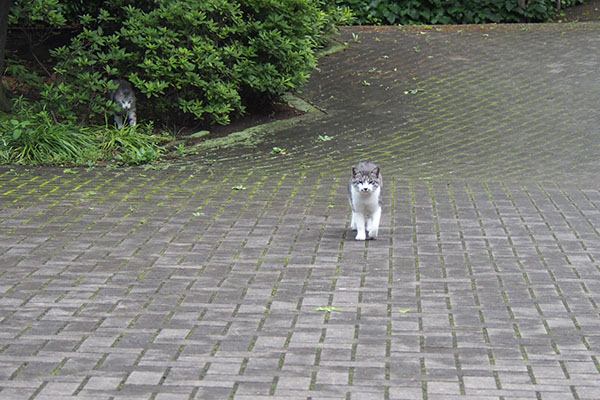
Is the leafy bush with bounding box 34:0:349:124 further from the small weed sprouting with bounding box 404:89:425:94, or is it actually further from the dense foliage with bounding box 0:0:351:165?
the small weed sprouting with bounding box 404:89:425:94

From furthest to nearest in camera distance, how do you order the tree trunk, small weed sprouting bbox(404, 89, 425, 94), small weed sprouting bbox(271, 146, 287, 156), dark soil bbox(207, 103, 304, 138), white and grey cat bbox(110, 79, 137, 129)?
small weed sprouting bbox(404, 89, 425, 94) < dark soil bbox(207, 103, 304, 138) < the tree trunk < white and grey cat bbox(110, 79, 137, 129) < small weed sprouting bbox(271, 146, 287, 156)

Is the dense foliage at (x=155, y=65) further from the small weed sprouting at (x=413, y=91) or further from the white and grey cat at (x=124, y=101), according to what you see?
the small weed sprouting at (x=413, y=91)

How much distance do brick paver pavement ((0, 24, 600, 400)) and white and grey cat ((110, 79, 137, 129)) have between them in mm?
1609

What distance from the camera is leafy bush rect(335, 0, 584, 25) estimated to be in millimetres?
21141

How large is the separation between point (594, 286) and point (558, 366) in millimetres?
1743

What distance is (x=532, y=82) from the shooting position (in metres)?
15.4

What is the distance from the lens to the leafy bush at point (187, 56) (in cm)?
1295

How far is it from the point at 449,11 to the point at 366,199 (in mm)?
14477

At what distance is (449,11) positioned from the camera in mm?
21141

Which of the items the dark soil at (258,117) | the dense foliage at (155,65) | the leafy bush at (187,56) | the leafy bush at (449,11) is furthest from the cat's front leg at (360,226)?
the leafy bush at (449,11)

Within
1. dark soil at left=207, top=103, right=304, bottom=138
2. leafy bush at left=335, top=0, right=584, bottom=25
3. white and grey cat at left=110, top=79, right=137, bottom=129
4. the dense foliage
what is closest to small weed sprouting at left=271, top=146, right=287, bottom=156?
the dense foliage

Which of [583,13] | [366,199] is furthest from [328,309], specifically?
[583,13]

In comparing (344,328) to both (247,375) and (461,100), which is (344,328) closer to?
(247,375)

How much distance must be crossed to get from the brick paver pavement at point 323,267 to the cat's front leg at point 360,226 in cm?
18
